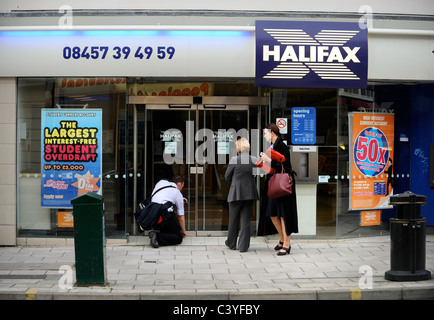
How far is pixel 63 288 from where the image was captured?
272 inches

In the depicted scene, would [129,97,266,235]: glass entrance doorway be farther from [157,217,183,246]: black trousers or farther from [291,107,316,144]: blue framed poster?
[157,217,183,246]: black trousers

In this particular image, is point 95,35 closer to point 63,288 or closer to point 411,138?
point 63,288

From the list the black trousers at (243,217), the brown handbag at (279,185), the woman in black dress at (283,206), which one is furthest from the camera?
the black trousers at (243,217)

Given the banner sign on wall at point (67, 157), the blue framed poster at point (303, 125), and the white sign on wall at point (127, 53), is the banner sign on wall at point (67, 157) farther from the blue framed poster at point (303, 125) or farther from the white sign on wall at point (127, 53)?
the blue framed poster at point (303, 125)

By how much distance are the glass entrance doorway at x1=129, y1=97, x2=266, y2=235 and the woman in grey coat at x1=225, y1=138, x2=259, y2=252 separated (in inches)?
63.3

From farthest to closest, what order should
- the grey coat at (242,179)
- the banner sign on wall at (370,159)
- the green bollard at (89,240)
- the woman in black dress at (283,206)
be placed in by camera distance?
the banner sign on wall at (370,159) < the grey coat at (242,179) < the woman in black dress at (283,206) < the green bollard at (89,240)

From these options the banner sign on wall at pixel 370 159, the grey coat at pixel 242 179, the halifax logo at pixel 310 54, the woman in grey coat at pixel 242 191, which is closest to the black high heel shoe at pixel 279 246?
the woman in grey coat at pixel 242 191

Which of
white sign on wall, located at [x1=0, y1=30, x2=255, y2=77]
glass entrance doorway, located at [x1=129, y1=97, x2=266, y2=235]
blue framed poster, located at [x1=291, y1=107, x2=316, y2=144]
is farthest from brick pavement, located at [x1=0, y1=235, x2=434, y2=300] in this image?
white sign on wall, located at [x1=0, y1=30, x2=255, y2=77]

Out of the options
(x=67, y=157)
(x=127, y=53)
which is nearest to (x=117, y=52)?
(x=127, y=53)

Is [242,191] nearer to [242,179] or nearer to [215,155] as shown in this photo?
[242,179]

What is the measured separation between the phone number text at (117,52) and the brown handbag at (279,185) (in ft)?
9.43

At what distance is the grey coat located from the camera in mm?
9164

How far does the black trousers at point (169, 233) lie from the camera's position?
979 cm
